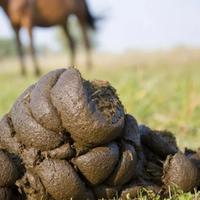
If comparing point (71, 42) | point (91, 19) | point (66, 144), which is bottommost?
point (71, 42)

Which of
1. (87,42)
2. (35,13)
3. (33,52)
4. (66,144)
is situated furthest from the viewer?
(87,42)

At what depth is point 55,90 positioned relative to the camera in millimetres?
2672

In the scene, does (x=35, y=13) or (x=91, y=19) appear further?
(x=91, y=19)

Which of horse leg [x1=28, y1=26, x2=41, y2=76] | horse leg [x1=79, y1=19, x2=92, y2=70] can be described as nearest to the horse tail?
horse leg [x1=79, y1=19, x2=92, y2=70]

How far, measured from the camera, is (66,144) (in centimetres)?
267

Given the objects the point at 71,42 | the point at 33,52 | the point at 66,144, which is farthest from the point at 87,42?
the point at 66,144

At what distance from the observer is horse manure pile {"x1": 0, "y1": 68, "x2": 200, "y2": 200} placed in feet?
8.58

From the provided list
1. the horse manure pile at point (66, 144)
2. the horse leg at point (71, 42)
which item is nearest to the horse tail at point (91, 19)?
the horse leg at point (71, 42)

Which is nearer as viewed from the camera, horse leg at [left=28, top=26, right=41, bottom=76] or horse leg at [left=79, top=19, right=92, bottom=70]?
horse leg at [left=28, top=26, right=41, bottom=76]

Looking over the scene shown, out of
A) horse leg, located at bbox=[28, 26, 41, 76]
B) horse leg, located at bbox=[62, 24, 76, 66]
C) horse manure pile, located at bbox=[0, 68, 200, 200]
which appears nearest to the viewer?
horse manure pile, located at bbox=[0, 68, 200, 200]

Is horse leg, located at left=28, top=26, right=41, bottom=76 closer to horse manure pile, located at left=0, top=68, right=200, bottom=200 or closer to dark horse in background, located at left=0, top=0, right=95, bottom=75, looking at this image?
dark horse in background, located at left=0, top=0, right=95, bottom=75

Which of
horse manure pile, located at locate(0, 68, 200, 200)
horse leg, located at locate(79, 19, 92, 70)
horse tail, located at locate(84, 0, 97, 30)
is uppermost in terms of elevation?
horse manure pile, located at locate(0, 68, 200, 200)

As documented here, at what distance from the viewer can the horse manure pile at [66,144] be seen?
8.58 ft

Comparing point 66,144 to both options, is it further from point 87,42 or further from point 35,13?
point 87,42
